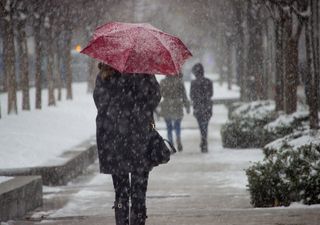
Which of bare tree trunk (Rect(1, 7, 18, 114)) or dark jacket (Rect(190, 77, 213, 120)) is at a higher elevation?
bare tree trunk (Rect(1, 7, 18, 114))

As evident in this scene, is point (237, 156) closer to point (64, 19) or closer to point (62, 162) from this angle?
point (62, 162)

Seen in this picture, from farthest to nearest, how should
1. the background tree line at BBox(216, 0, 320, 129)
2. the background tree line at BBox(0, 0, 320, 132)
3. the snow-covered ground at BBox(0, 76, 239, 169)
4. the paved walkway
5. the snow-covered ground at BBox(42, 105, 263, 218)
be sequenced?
the background tree line at BBox(0, 0, 320, 132), the background tree line at BBox(216, 0, 320, 129), the snow-covered ground at BBox(0, 76, 239, 169), the snow-covered ground at BBox(42, 105, 263, 218), the paved walkway

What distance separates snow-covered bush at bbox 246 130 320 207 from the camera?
8234 millimetres

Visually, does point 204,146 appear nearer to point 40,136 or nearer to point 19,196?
point 40,136

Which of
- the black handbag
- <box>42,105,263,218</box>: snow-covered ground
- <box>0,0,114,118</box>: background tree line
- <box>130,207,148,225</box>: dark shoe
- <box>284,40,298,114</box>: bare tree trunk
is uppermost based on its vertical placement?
<box>0,0,114,118</box>: background tree line

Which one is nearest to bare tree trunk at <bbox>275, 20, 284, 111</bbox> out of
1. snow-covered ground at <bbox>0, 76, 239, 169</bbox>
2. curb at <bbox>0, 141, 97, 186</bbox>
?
snow-covered ground at <bbox>0, 76, 239, 169</bbox>

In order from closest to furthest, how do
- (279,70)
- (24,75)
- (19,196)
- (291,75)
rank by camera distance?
(19,196) → (291,75) → (279,70) → (24,75)

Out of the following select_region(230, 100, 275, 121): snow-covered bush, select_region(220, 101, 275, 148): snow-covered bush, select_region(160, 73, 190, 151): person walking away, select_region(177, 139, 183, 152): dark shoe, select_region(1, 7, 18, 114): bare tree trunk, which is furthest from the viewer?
select_region(1, 7, 18, 114): bare tree trunk

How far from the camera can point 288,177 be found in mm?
8523

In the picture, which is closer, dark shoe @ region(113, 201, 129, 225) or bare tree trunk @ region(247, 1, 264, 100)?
dark shoe @ region(113, 201, 129, 225)

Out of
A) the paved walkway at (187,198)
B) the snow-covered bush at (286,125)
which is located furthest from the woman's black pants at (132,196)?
the snow-covered bush at (286,125)

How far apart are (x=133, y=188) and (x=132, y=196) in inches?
2.9

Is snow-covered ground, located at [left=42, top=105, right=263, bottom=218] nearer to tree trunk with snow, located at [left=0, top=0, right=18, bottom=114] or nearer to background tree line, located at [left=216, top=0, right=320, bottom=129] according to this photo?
background tree line, located at [left=216, top=0, right=320, bottom=129]

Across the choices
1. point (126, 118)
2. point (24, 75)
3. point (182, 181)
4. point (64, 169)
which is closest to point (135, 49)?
point (126, 118)
